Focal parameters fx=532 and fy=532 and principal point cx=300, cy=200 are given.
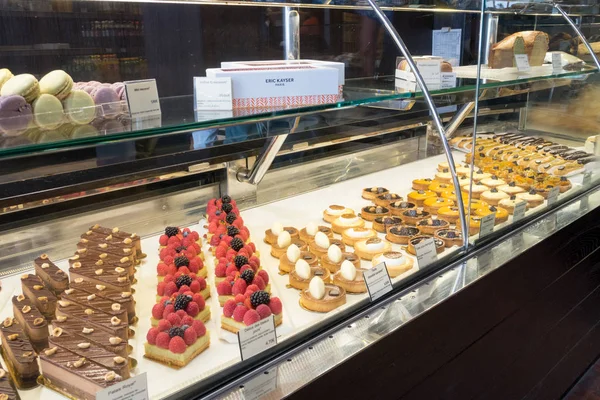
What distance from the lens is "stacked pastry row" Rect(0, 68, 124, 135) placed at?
1370mm

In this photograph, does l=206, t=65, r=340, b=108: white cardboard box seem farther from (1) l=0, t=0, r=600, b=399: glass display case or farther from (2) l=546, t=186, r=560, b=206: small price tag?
(2) l=546, t=186, r=560, b=206: small price tag

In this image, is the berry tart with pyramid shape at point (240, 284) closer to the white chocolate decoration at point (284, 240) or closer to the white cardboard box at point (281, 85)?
the white chocolate decoration at point (284, 240)

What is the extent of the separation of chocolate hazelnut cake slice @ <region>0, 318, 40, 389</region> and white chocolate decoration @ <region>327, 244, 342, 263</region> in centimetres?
117

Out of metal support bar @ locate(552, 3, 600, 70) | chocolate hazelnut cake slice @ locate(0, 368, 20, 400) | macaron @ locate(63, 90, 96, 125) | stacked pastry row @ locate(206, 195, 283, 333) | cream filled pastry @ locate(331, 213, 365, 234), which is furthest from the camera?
metal support bar @ locate(552, 3, 600, 70)

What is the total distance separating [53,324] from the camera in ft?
5.38

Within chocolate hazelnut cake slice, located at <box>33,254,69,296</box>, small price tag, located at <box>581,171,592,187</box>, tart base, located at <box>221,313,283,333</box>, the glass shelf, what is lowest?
tart base, located at <box>221,313,283,333</box>

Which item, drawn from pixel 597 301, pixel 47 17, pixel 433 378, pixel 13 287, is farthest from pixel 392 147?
pixel 13 287

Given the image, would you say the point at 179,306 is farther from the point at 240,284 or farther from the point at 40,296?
the point at 40,296

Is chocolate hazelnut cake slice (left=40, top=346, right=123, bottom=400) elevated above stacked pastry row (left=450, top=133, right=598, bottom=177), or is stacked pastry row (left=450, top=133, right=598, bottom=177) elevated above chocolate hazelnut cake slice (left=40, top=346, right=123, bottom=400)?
stacked pastry row (left=450, top=133, right=598, bottom=177)

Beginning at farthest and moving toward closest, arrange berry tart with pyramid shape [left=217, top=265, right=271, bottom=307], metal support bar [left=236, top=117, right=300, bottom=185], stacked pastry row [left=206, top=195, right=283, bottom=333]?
1. metal support bar [left=236, top=117, right=300, bottom=185]
2. berry tart with pyramid shape [left=217, top=265, right=271, bottom=307]
3. stacked pastry row [left=206, top=195, right=283, bottom=333]

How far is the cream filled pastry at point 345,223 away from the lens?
259cm

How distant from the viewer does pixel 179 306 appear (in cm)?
173

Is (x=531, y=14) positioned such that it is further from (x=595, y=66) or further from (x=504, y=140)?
(x=504, y=140)

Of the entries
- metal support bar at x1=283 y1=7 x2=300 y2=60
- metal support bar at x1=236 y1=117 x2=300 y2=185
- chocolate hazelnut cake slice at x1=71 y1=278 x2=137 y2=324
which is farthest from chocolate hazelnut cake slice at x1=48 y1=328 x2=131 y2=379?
metal support bar at x1=283 y1=7 x2=300 y2=60
